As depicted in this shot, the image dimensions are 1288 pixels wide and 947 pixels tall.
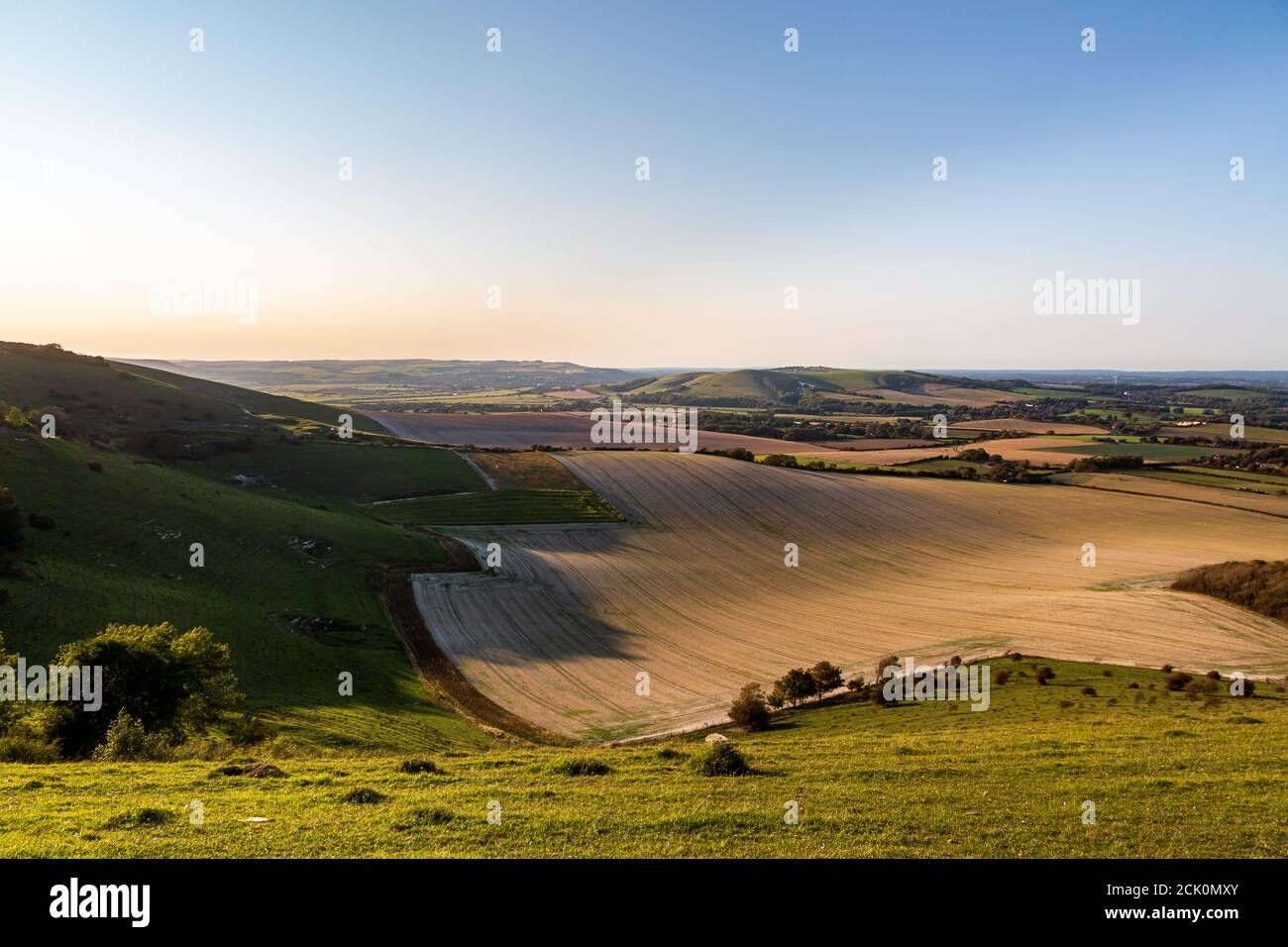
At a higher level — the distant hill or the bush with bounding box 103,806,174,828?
the distant hill

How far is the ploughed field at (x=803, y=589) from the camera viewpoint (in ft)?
142

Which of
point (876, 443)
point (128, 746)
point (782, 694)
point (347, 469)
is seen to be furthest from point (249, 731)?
point (876, 443)

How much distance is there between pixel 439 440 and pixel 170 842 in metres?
134

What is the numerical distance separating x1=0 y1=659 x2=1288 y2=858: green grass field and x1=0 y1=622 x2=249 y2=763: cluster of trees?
12.3 ft

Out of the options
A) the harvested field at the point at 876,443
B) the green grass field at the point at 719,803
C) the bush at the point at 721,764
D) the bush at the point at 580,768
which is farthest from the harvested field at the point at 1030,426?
the bush at the point at 580,768

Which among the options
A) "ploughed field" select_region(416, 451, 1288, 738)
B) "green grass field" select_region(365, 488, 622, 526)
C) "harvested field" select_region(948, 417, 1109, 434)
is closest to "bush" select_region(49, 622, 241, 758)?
"ploughed field" select_region(416, 451, 1288, 738)

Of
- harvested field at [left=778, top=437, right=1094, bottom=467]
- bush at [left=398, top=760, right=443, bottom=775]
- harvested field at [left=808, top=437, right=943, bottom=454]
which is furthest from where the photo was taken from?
harvested field at [left=808, top=437, right=943, bottom=454]

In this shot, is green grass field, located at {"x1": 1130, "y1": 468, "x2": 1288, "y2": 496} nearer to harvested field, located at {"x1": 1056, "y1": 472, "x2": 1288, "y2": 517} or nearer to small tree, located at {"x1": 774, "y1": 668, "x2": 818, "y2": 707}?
harvested field, located at {"x1": 1056, "y1": 472, "x2": 1288, "y2": 517}

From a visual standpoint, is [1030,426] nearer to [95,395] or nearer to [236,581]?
[236,581]

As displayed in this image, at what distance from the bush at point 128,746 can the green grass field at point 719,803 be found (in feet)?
8.29

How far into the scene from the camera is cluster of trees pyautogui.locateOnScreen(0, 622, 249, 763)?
20.9m

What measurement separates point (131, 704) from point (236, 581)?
82.4 ft

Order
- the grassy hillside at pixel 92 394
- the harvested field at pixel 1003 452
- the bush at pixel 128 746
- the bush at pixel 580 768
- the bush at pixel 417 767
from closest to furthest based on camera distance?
the bush at pixel 580 768, the bush at pixel 417 767, the bush at pixel 128 746, the grassy hillside at pixel 92 394, the harvested field at pixel 1003 452

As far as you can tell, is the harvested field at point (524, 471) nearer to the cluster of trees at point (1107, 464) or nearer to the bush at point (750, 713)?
the bush at point (750, 713)
